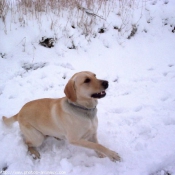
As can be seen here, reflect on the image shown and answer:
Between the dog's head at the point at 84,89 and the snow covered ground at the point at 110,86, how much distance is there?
0.83 m

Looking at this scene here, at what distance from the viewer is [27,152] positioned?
250cm

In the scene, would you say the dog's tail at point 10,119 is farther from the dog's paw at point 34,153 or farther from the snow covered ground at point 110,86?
the dog's paw at point 34,153

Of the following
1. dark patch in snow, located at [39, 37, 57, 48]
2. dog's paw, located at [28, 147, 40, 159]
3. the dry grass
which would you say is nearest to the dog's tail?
dog's paw, located at [28, 147, 40, 159]

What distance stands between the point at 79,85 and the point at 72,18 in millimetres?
3790

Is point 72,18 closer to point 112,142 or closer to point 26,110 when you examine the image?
point 26,110

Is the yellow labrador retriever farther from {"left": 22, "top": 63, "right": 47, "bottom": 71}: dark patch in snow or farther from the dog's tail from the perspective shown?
{"left": 22, "top": 63, "right": 47, "bottom": 71}: dark patch in snow

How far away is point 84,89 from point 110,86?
5.83ft

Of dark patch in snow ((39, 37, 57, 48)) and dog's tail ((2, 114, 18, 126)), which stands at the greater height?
dark patch in snow ((39, 37, 57, 48))

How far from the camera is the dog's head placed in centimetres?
217

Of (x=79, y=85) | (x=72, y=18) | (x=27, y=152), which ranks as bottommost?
(x=27, y=152)

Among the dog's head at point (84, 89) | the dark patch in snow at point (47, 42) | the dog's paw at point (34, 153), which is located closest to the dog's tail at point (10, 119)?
the dog's paw at point (34, 153)

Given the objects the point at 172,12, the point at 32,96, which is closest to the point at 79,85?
the point at 32,96

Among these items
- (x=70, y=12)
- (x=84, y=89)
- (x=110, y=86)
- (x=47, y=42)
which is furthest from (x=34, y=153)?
(x=70, y=12)

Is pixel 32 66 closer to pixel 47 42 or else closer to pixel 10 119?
pixel 47 42
